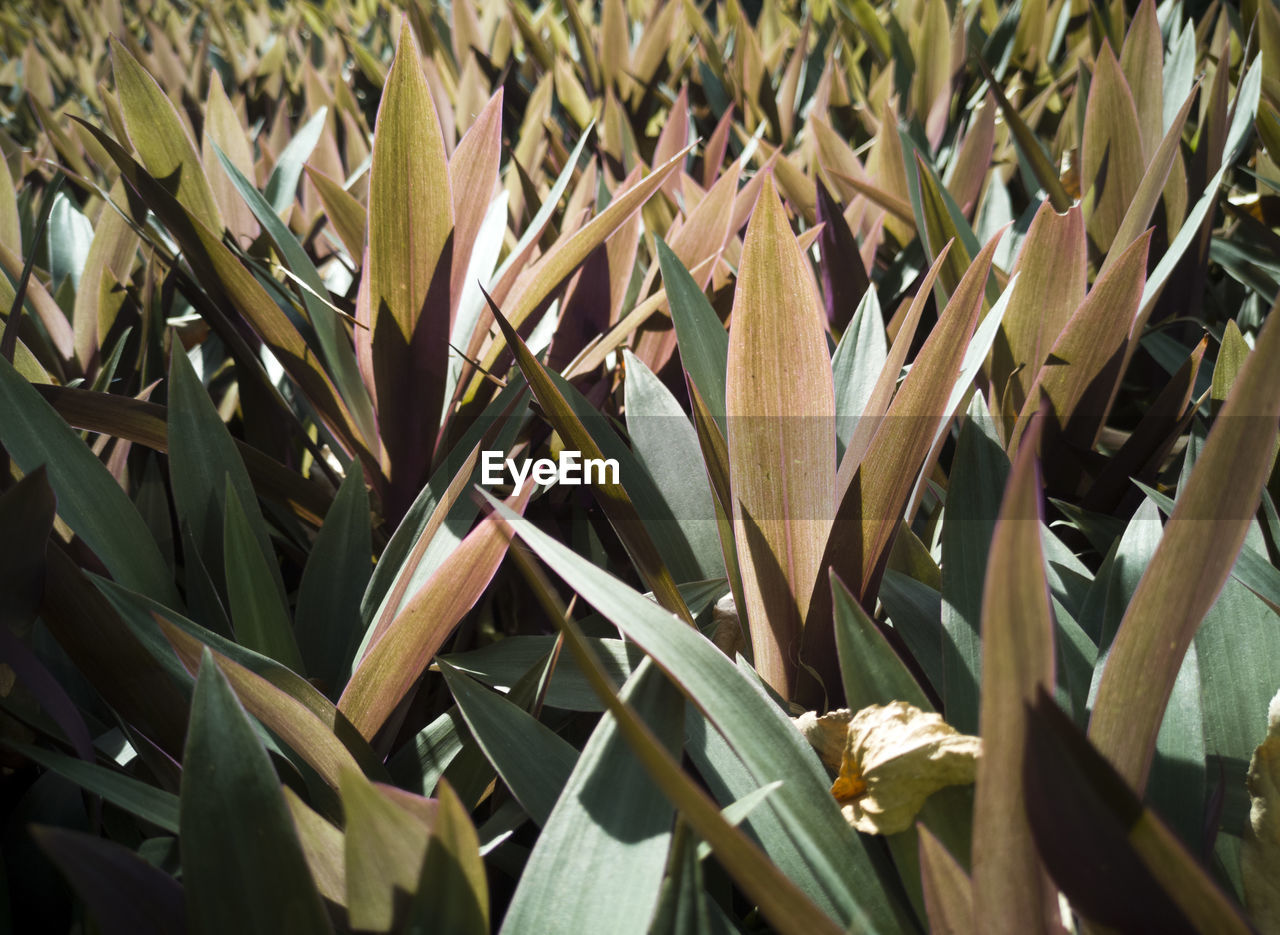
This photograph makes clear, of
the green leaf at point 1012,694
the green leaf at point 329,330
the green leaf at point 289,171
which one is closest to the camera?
the green leaf at point 1012,694

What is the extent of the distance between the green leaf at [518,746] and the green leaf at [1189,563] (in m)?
0.23

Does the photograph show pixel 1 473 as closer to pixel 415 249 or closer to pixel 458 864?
pixel 415 249

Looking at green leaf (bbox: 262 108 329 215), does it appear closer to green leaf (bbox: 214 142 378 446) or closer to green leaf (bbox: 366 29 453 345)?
green leaf (bbox: 214 142 378 446)

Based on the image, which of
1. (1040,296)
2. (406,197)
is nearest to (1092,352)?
(1040,296)

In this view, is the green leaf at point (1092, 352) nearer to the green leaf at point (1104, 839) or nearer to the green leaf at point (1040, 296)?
the green leaf at point (1040, 296)

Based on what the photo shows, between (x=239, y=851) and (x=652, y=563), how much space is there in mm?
245

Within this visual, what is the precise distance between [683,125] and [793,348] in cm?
73

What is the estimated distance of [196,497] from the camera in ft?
2.06

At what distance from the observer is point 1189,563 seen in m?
0.31

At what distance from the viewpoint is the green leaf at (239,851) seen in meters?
0.34

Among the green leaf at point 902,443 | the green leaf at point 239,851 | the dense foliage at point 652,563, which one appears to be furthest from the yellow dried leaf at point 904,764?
the green leaf at point 239,851

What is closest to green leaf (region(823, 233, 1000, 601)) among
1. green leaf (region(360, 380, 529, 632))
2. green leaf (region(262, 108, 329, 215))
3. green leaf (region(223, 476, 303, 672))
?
green leaf (region(360, 380, 529, 632))

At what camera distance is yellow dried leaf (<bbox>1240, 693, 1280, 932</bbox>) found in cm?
39

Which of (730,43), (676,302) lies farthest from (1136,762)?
(730,43)
